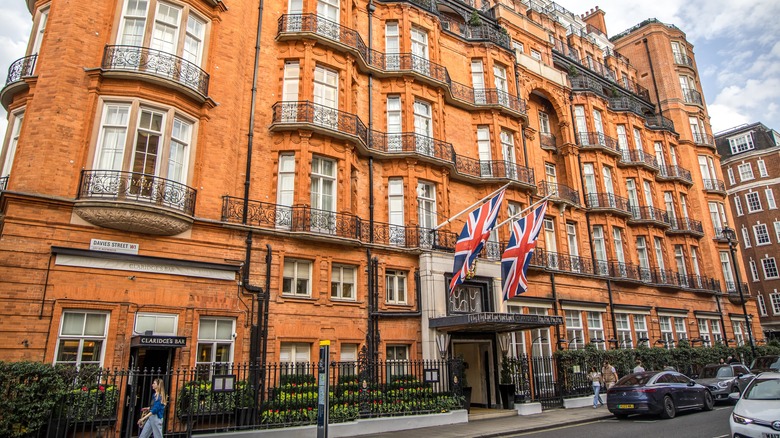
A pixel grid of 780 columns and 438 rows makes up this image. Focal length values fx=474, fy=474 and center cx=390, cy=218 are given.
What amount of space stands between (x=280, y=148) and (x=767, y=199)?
53342mm

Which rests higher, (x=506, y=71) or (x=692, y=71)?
(x=692, y=71)

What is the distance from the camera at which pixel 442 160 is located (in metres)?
23.0

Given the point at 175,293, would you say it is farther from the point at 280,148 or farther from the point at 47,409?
the point at 280,148

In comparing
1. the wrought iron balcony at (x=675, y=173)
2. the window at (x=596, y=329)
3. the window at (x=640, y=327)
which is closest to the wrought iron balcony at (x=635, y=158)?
the wrought iron balcony at (x=675, y=173)

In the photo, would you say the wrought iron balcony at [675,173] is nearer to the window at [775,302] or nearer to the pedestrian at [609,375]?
the window at [775,302]

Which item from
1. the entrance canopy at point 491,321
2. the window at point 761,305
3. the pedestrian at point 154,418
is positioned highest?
the window at point 761,305

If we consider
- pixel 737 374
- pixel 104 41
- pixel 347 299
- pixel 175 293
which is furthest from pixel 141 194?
pixel 737 374

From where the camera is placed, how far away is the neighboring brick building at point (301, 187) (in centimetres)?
1404

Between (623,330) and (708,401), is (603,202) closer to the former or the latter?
(623,330)

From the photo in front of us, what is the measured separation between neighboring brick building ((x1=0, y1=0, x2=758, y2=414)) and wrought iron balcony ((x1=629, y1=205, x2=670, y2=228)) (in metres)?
0.31

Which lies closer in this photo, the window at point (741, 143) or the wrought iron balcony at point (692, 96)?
the wrought iron balcony at point (692, 96)

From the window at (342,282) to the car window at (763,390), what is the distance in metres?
12.9

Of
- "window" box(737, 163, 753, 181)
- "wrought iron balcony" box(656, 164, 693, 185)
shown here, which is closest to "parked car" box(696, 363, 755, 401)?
"wrought iron balcony" box(656, 164, 693, 185)

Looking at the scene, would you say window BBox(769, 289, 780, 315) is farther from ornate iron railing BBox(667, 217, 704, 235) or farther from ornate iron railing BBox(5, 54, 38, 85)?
ornate iron railing BBox(5, 54, 38, 85)
